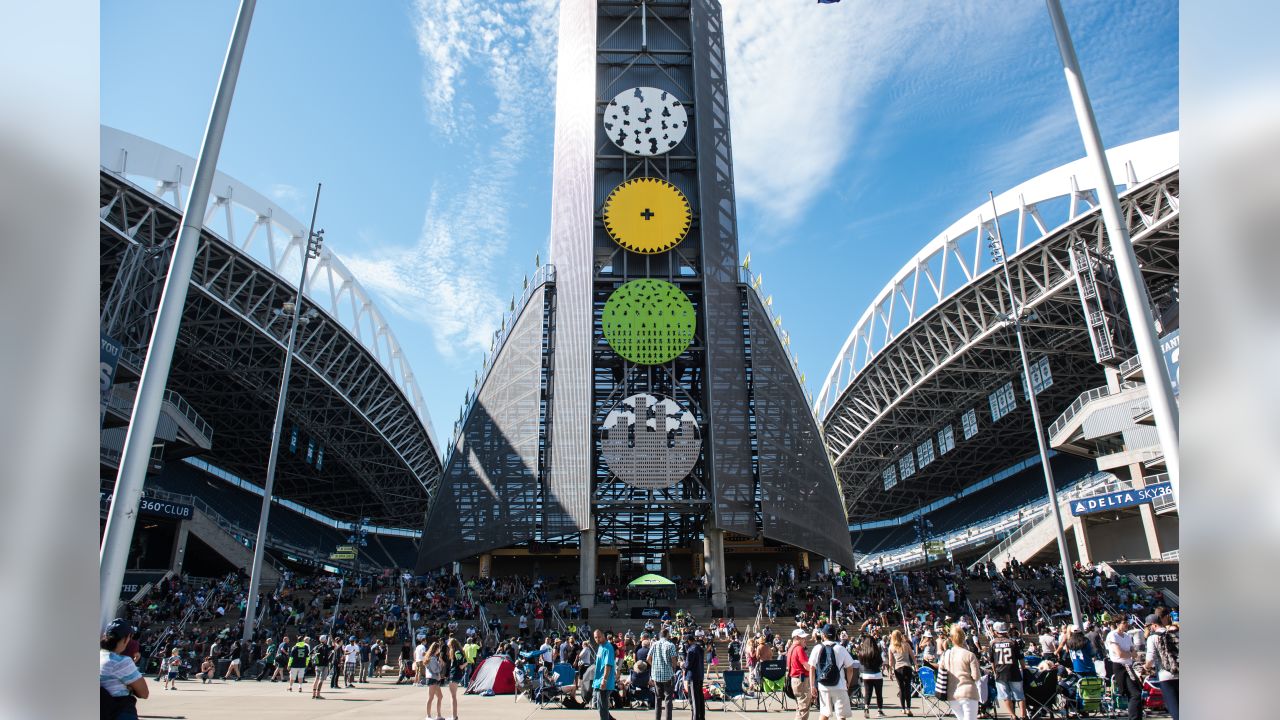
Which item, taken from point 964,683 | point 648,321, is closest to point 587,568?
point 648,321

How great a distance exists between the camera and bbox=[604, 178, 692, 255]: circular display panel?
45.6 meters

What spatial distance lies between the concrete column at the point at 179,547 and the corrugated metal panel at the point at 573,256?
80.7 ft

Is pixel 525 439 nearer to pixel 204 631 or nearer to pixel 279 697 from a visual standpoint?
pixel 204 631

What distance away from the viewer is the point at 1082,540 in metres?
50.8

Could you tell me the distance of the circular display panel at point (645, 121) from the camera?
155 ft

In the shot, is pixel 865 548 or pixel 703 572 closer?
pixel 703 572

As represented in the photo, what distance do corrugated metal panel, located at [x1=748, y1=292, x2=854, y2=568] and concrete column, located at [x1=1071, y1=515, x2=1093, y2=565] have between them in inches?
631

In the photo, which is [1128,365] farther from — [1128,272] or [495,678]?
[1128,272]

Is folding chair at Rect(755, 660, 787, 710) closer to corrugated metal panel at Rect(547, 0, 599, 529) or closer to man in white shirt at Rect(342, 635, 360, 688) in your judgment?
man in white shirt at Rect(342, 635, 360, 688)

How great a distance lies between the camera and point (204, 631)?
3288 cm

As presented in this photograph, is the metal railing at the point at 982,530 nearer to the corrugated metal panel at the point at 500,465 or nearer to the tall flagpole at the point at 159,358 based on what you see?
the corrugated metal panel at the point at 500,465

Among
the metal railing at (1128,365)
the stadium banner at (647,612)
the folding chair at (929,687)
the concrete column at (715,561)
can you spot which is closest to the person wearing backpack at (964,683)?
the folding chair at (929,687)
